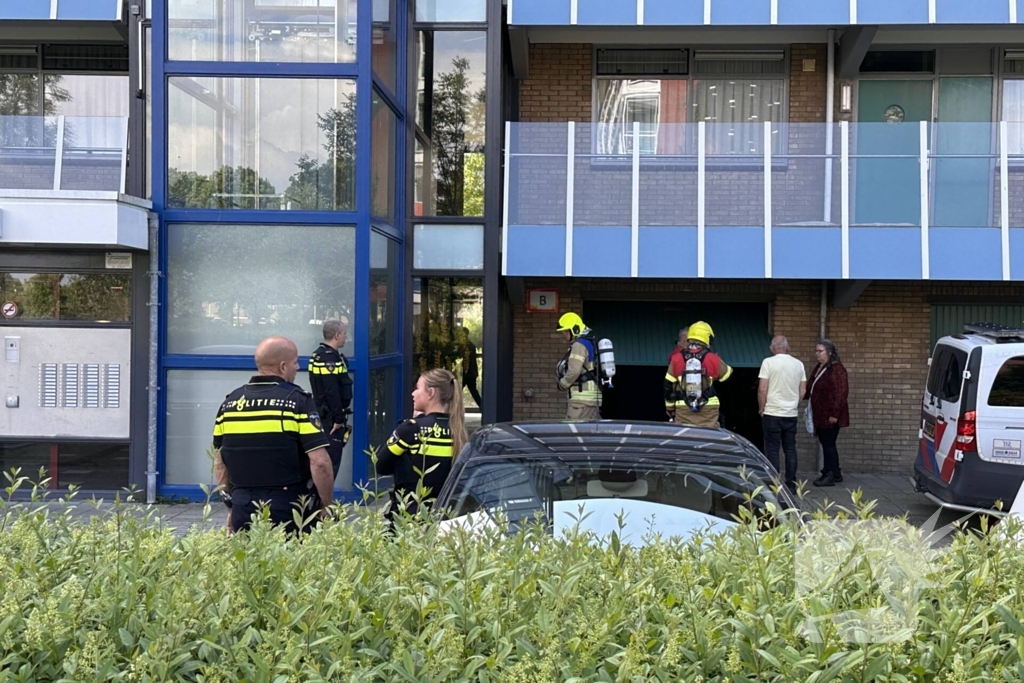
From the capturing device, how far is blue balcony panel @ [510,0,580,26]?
11039mm

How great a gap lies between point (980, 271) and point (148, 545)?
32.6ft

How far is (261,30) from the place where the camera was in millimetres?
9609

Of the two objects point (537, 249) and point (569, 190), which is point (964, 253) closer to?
point (569, 190)

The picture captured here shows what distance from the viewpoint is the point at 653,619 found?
8.16 ft

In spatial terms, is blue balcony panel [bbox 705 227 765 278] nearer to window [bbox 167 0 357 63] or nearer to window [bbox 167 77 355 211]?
window [bbox 167 77 355 211]

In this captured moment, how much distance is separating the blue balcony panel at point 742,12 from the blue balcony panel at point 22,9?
7.33 metres

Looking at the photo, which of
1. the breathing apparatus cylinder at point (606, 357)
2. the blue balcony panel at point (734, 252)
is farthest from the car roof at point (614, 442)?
the blue balcony panel at point (734, 252)

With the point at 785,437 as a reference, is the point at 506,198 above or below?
above

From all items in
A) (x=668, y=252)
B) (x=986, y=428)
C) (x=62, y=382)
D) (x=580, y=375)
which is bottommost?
(x=986, y=428)

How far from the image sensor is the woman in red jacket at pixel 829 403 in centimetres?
1124

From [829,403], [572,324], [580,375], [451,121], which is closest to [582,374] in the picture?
[580,375]

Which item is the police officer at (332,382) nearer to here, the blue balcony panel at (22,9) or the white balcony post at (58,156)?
the white balcony post at (58,156)

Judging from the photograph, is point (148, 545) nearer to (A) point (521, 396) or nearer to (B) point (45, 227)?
(B) point (45, 227)

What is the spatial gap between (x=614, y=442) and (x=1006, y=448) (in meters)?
5.26
